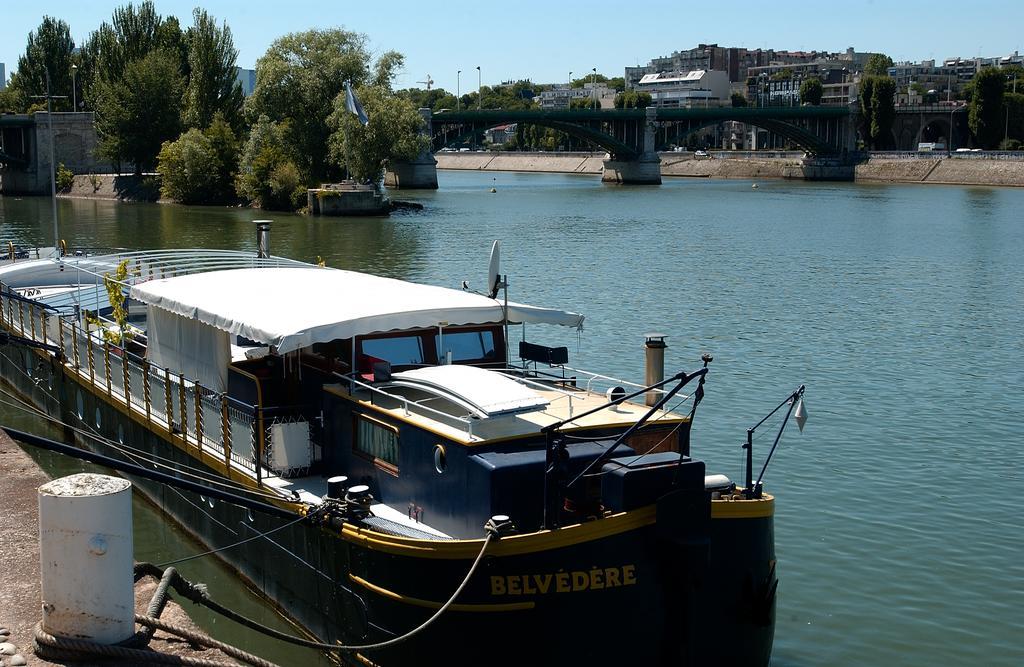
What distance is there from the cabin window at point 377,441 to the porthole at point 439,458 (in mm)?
765

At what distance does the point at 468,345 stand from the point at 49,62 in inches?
4869

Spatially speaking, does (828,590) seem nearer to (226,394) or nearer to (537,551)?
(537,551)

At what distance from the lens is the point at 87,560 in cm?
718

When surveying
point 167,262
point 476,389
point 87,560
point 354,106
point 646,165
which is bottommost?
point 87,560

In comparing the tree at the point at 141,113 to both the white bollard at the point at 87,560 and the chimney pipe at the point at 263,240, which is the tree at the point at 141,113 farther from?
the white bollard at the point at 87,560

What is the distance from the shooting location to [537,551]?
997 centimetres

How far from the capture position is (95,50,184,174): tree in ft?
322

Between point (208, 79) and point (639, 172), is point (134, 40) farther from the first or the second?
point (639, 172)

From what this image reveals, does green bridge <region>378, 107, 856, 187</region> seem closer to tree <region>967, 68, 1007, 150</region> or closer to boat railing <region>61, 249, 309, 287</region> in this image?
tree <region>967, 68, 1007, 150</region>

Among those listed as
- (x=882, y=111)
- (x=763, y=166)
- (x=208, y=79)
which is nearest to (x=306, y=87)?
(x=208, y=79)

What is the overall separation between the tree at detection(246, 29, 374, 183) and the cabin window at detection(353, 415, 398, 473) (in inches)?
2682

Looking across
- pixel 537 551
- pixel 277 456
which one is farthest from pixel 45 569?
pixel 277 456

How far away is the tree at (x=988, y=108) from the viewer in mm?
140175

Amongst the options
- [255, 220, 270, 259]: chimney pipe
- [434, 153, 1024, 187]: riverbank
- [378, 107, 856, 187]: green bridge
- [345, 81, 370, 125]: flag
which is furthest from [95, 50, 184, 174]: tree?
[255, 220, 270, 259]: chimney pipe
